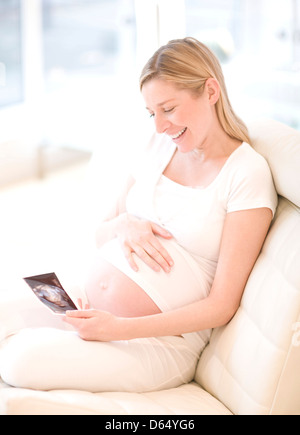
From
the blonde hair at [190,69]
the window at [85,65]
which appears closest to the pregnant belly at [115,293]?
the blonde hair at [190,69]

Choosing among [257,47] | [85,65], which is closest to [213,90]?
[257,47]

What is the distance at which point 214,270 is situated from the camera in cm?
178

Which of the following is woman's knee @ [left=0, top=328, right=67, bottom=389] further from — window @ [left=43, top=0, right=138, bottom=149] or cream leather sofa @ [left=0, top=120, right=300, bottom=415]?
window @ [left=43, top=0, right=138, bottom=149]

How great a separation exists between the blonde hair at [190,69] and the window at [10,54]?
9.62 ft

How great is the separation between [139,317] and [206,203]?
0.37 metres

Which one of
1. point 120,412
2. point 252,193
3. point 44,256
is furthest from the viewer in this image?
point 44,256

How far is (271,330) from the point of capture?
154cm

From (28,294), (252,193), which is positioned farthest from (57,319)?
(252,193)

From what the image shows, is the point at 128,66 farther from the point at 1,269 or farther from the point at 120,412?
the point at 120,412

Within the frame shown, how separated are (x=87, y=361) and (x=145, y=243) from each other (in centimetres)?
39

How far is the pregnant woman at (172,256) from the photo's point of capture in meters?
1.62

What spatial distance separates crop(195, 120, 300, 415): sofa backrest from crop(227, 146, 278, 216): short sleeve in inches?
1.3

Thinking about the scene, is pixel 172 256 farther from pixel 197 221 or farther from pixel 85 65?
pixel 85 65

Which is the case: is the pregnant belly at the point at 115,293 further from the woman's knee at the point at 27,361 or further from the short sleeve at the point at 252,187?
the short sleeve at the point at 252,187
